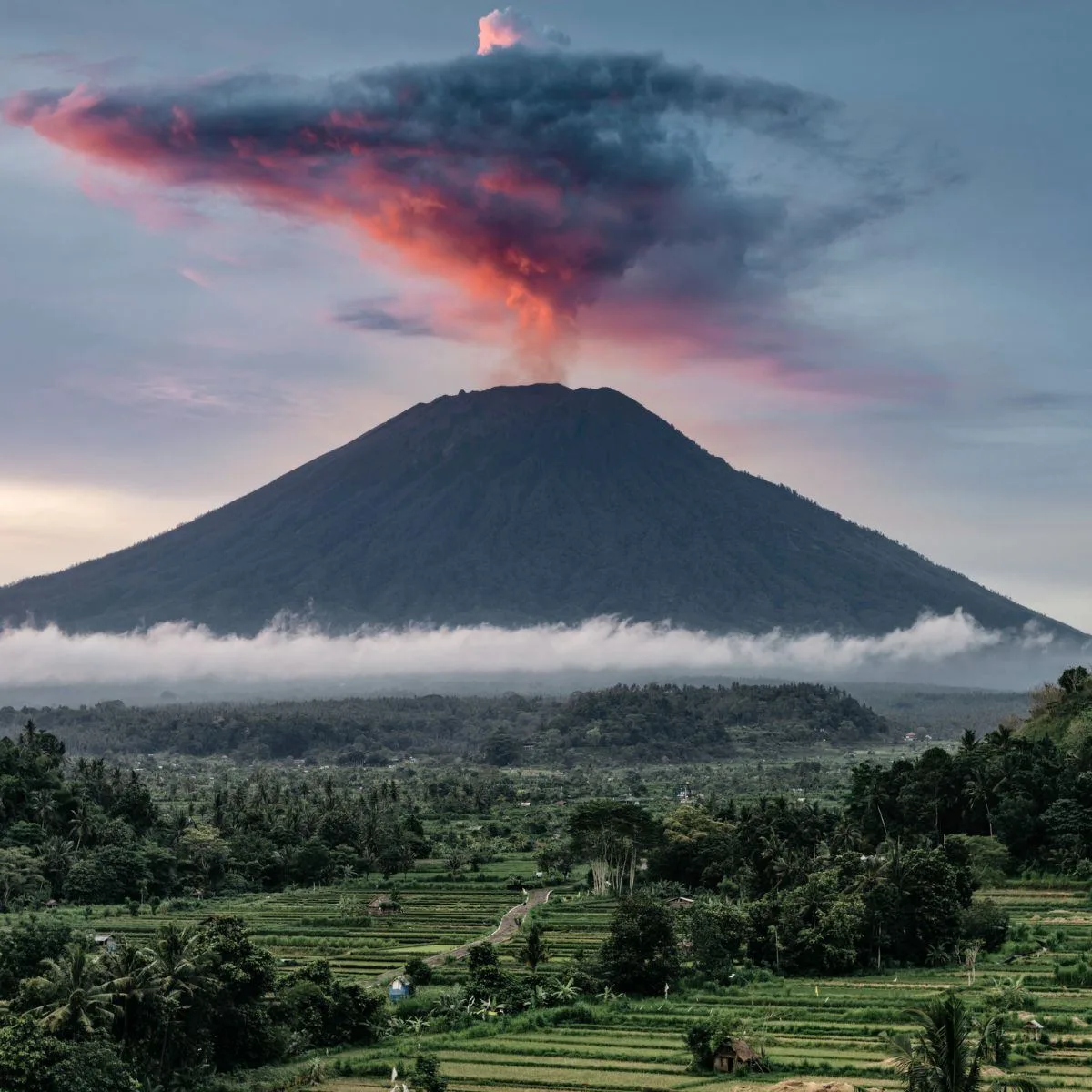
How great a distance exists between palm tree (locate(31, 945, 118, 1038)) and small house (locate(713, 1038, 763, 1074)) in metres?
14.0

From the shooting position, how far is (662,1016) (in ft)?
148

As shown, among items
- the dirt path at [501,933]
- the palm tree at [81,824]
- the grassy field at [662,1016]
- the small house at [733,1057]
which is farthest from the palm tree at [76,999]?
the palm tree at [81,824]

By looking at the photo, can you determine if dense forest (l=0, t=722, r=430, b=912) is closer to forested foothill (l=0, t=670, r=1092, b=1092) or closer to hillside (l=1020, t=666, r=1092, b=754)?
forested foothill (l=0, t=670, r=1092, b=1092)

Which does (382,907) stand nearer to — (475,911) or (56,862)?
(475,911)

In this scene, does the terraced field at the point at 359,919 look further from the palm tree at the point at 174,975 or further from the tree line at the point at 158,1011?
the palm tree at the point at 174,975

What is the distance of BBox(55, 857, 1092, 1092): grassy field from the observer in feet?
→ 124

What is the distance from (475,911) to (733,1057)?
1226 inches

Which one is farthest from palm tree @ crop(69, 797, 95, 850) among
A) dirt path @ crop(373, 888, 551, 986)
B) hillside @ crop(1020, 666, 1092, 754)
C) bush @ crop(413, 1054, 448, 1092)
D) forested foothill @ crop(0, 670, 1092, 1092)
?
hillside @ crop(1020, 666, 1092, 754)

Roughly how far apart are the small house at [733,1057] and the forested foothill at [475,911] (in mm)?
115

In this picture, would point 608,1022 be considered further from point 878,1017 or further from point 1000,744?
point 1000,744

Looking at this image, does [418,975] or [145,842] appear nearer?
[418,975]

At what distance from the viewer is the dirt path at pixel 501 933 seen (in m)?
52.7

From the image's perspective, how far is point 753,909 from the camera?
53688 mm

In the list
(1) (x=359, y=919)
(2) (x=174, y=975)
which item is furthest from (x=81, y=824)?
(2) (x=174, y=975)
